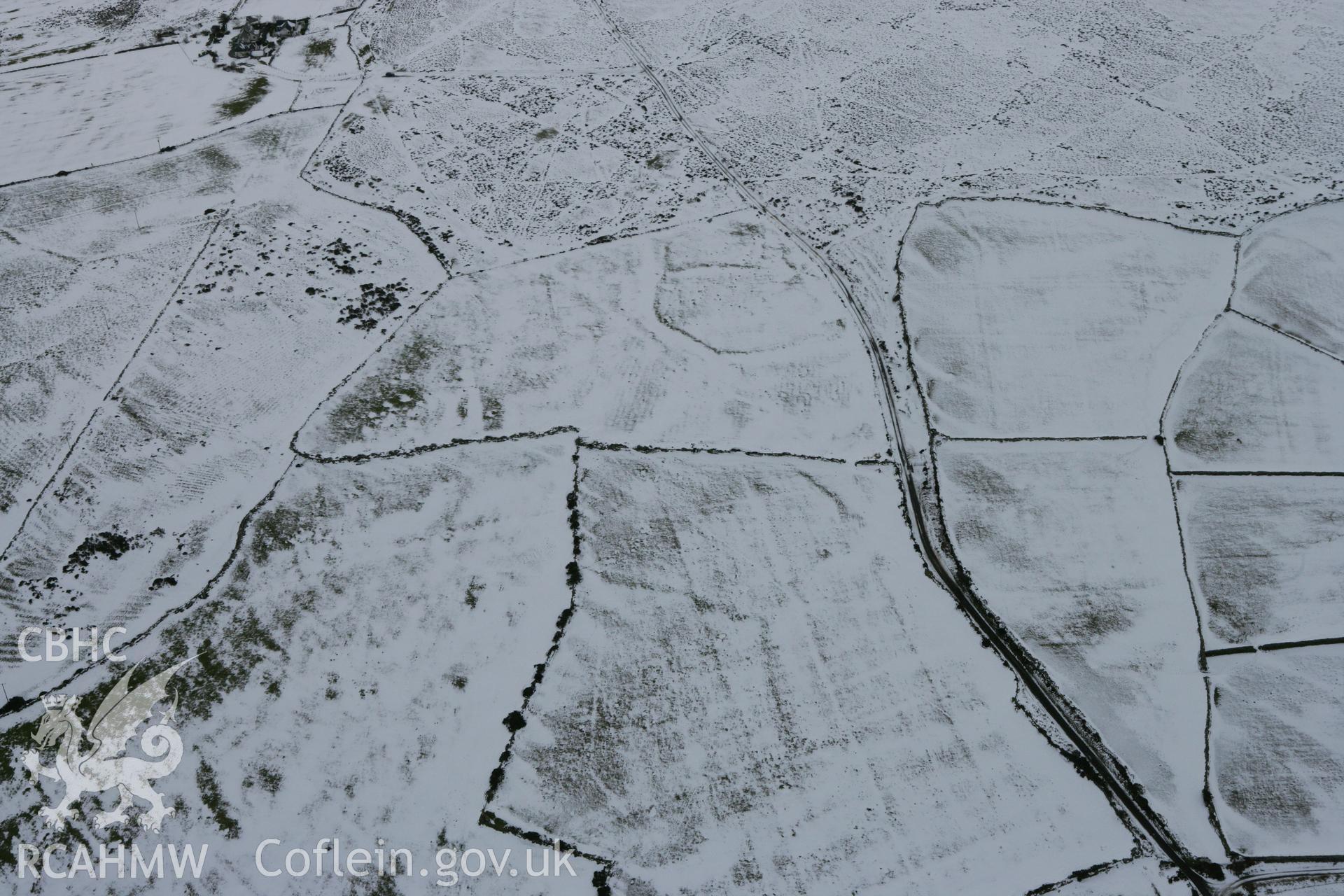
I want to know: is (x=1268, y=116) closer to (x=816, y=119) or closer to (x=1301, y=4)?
(x=1301, y=4)

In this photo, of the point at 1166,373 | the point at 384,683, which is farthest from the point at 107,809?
the point at 1166,373

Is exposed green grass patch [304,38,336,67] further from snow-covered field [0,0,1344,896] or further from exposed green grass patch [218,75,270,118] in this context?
exposed green grass patch [218,75,270,118]
